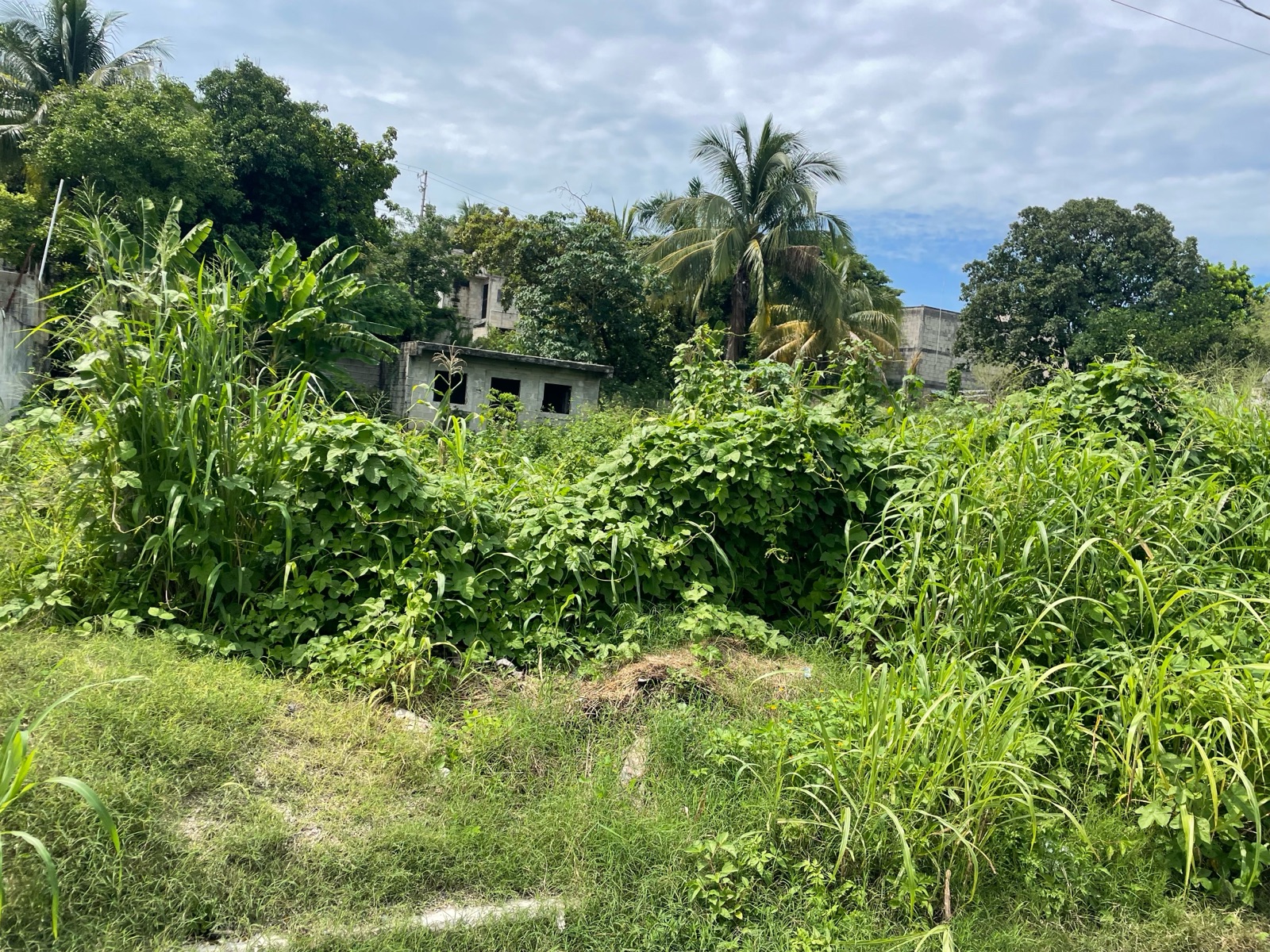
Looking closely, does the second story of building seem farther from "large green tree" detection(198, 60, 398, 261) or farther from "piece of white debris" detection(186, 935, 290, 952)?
"piece of white debris" detection(186, 935, 290, 952)

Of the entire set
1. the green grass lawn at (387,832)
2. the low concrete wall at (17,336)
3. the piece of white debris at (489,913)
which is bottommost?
the piece of white debris at (489,913)

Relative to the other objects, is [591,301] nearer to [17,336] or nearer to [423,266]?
[423,266]

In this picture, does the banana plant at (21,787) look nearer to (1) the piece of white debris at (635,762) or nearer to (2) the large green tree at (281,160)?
(1) the piece of white debris at (635,762)

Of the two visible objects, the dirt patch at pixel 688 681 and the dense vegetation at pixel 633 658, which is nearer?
the dense vegetation at pixel 633 658

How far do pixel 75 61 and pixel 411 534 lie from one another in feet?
91.1

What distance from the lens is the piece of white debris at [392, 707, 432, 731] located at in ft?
10.8

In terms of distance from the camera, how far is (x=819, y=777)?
115 inches

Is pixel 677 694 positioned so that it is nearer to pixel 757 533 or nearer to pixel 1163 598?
pixel 757 533

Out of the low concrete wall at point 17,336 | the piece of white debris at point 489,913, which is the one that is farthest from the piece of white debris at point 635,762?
the low concrete wall at point 17,336

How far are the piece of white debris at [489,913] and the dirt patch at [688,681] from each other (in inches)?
39.9

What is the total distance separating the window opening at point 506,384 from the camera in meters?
18.5

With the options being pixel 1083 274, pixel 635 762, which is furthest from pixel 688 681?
pixel 1083 274

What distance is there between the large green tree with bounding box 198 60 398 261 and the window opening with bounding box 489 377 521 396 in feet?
23.4

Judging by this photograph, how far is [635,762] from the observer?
324cm
